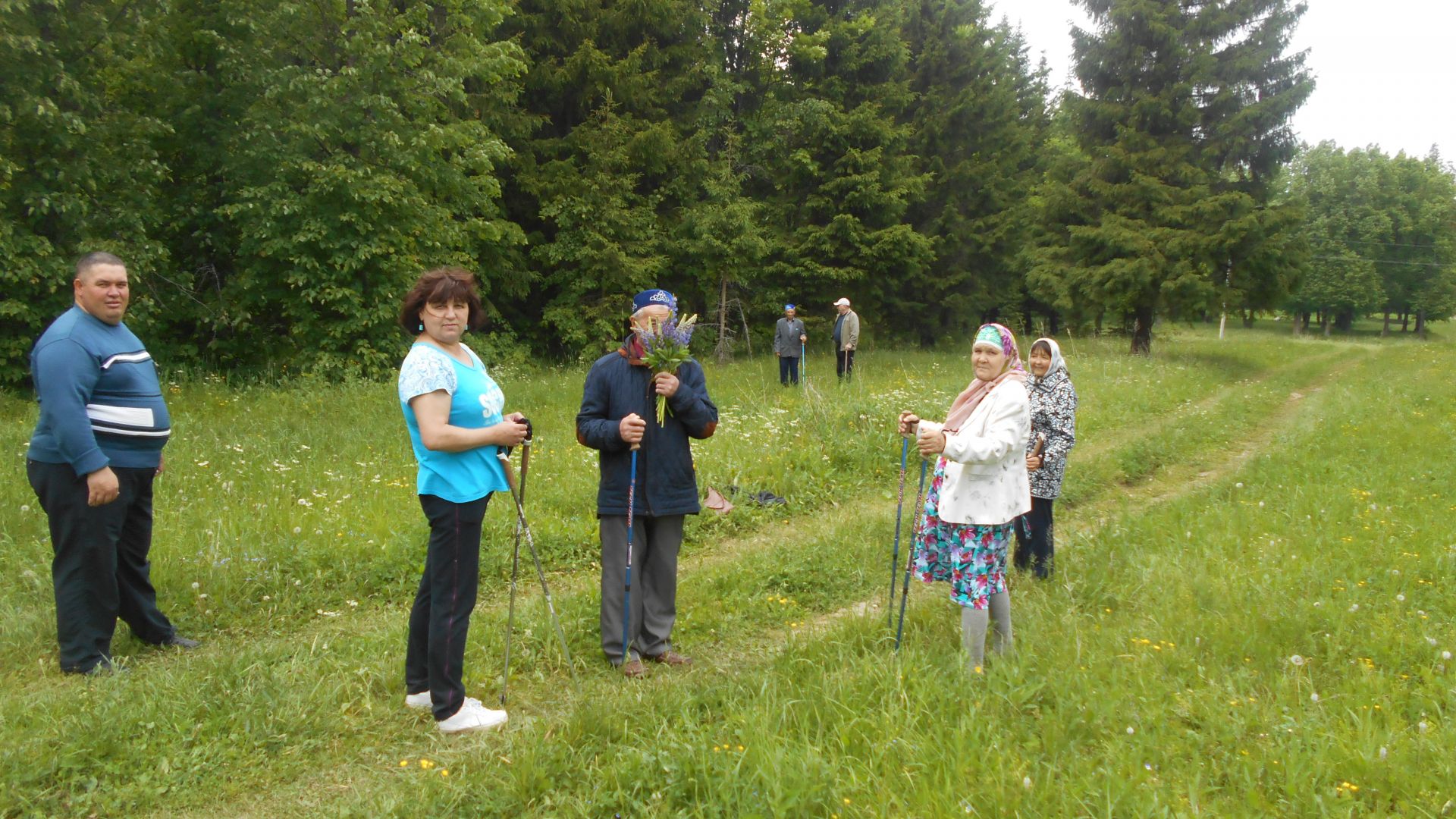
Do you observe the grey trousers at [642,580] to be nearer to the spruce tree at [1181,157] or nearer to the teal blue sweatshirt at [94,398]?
the teal blue sweatshirt at [94,398]

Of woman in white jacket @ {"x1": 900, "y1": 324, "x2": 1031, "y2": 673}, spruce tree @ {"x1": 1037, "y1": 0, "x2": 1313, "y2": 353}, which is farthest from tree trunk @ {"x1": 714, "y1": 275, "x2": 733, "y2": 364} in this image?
woman in white jacket @ {"x1": 900, "y1": 324, "x2": 1031, "y2": 673}

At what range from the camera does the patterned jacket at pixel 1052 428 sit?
6.27m

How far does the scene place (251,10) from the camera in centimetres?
1551

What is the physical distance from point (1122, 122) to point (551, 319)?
17343mm

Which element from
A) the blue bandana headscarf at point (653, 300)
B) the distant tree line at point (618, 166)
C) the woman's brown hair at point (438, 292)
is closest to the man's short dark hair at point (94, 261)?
the woman's brown hair at point (438, 292)

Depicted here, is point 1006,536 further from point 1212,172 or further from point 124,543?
point 1212,172

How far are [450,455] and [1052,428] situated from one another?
430 centimetres

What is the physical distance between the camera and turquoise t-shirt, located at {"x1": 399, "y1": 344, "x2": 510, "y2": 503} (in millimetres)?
3904

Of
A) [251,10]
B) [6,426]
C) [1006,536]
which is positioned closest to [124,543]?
[1006,536]

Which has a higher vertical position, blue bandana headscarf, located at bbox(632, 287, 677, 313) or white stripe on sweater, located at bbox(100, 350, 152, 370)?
blue bandana headscarf, located at bbox(632, 287, 677, 313)

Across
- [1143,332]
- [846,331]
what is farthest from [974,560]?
[1143,332]

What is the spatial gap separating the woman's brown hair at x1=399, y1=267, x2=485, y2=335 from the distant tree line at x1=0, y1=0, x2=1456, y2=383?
11.9m

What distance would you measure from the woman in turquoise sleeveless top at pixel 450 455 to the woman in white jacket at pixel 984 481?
2.14m

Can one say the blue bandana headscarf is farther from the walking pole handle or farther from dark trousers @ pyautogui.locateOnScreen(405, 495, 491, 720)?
dark trousers @ pyautogui.locateOnScreen(405, 495, 491, 720)
